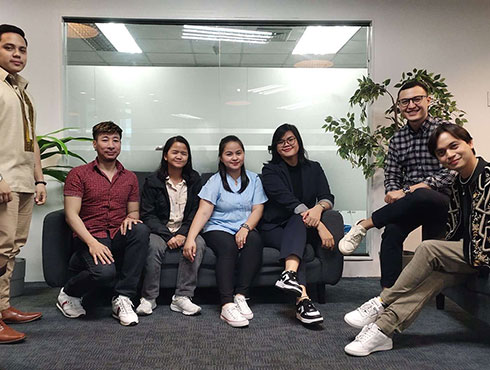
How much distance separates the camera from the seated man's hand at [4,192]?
2.06 meters

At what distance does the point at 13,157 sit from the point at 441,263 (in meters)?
2.06

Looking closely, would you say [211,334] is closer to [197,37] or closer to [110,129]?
[110,129]

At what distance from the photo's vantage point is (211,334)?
2.34m

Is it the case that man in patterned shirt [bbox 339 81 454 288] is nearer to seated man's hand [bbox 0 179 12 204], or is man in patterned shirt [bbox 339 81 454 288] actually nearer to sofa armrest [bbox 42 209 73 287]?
sofa armrest [bbox 42 209 73 287]

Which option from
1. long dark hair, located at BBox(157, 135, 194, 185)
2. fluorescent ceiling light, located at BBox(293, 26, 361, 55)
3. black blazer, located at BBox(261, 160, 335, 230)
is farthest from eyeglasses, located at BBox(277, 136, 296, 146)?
fluorescent ceiling light, located at BBox(293, 26, 361, 55)

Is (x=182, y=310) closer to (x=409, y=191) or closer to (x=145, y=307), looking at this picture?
(x=145, y=307)

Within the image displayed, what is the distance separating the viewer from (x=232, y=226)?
2.84m

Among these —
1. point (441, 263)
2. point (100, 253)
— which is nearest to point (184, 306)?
point (100, 253)

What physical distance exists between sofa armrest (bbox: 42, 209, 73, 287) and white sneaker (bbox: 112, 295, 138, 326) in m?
0.36

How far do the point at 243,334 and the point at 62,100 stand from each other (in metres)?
2.36

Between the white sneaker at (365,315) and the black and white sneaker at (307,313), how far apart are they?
0.62 ft

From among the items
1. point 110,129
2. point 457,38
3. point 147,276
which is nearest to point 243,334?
point 147,276

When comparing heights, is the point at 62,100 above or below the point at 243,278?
above

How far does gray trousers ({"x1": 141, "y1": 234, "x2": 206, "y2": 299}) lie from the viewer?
2.71 metres
